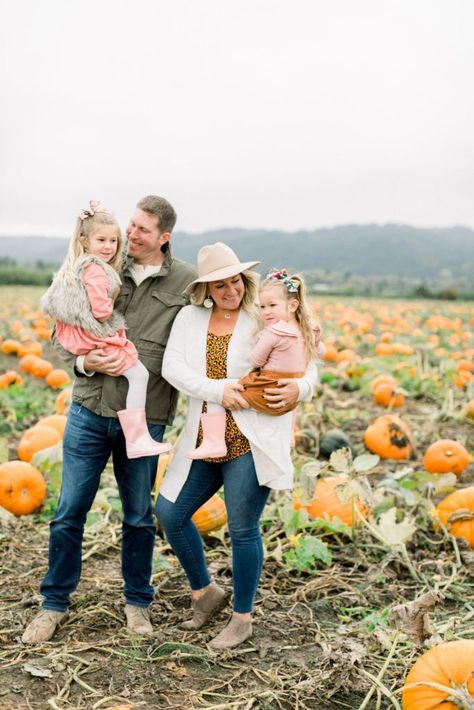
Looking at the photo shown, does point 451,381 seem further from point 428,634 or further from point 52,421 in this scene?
point 428,634

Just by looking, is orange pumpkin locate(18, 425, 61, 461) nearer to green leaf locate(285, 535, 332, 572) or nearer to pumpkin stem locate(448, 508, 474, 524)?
green leaf locate(285, 535, 332, 572)

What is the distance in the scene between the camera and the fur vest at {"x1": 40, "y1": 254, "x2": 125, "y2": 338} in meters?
3.46

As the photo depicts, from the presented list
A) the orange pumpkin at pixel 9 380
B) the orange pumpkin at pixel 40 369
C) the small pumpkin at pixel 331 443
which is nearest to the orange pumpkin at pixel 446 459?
the small pumpkin at pixel 331 443

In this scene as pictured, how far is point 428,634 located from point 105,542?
2300 millimetres

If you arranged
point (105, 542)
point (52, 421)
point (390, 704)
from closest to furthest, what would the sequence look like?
point (390, 704)
point (105, 542)
point (52, 421)

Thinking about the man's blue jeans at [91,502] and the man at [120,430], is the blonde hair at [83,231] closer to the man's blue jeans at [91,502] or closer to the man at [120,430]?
the man at [120,430]

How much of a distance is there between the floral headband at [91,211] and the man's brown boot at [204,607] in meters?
1.94

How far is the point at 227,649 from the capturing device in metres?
3.59

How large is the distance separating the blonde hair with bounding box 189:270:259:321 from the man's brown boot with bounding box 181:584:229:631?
1.44 m

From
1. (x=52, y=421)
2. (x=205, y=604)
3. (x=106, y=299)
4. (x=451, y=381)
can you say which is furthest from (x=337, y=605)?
(x=451, y=381)

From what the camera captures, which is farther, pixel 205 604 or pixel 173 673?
pixel 205 604

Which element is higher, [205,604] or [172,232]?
[172,232]

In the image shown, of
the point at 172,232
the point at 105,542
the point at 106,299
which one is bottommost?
the point at 105,542

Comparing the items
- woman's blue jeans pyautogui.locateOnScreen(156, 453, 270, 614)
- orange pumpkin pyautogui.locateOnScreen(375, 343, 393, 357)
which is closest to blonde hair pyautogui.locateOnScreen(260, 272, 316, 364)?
woman's blue jeans pyautogui.locateOnScreen(156, 453, 270, 614)
